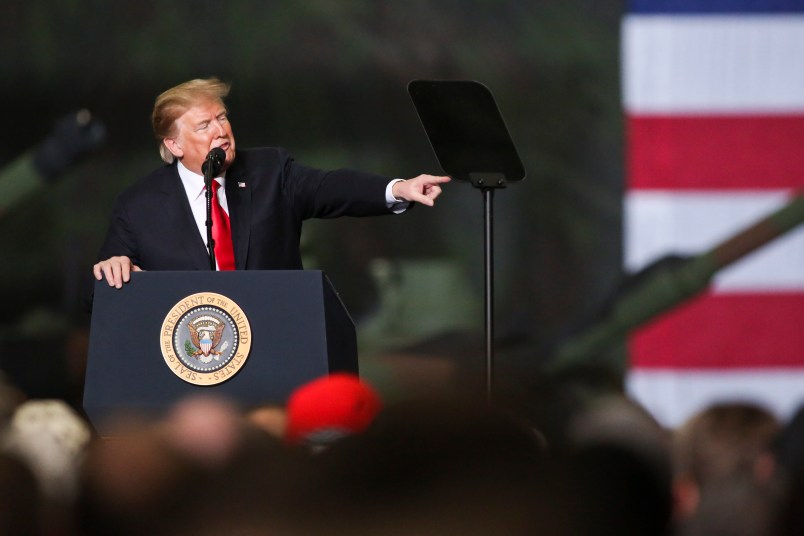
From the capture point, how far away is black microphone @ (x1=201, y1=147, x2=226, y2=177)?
279cm

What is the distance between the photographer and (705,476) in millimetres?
962

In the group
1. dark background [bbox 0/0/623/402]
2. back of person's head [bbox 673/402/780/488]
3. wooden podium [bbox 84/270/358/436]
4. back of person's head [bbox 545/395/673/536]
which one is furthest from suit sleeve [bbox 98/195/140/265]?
back of person's head [bbox 545/395/673/536]

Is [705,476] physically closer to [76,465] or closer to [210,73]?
[76,465]

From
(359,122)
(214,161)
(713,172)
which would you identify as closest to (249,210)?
(214,161)

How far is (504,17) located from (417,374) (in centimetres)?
396

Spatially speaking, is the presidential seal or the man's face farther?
the man's face

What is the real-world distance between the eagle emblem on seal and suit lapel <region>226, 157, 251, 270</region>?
0.54 metres

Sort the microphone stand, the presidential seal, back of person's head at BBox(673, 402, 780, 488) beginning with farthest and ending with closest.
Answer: the microphone stand → the presidential seal → back of person's head at BBox(673, 402, 780, 488)

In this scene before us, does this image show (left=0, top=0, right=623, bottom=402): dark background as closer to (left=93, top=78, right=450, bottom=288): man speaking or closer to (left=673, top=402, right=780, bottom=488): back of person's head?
(left=93, top=78, right=450, bottom=288): man speaking

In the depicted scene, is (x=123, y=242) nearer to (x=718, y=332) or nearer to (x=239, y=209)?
(x=239, y=209)

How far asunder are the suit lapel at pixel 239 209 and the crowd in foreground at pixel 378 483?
6.88 ft

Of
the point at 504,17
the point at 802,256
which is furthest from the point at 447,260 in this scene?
the point at 802,256

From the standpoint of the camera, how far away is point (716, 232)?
4.75 metres

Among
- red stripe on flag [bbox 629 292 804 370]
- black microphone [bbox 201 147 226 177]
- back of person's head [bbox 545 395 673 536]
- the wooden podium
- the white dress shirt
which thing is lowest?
red stripe on flag [bbox 629 292 804 370]
